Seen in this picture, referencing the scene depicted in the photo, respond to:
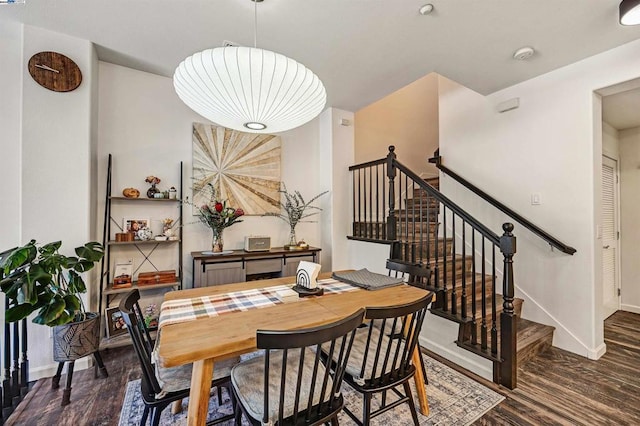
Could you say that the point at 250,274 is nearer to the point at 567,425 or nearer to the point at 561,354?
the point at 567,425

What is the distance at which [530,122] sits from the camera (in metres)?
3.06

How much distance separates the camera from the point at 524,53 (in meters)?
2.55

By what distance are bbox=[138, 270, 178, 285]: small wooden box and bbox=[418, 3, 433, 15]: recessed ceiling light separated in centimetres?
319

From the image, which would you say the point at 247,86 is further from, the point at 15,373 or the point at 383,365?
the point at 15,373

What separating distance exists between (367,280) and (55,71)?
3087 mm

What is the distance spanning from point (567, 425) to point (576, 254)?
161 centimetres

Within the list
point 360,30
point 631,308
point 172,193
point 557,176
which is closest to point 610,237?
point 631,308

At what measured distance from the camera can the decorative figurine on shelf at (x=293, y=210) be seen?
3656mm

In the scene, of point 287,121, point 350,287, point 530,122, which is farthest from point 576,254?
point 287,121

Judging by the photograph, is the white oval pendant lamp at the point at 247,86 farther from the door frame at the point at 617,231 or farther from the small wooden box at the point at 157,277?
the door frame at the point at 617,231

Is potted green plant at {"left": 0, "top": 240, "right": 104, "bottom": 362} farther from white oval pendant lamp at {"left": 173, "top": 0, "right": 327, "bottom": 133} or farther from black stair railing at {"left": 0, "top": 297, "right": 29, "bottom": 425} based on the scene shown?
white oval pendant lamp at {"left": 173, "top": 0, "right": 327, "bottom": 133}

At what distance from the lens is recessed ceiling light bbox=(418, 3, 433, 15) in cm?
203

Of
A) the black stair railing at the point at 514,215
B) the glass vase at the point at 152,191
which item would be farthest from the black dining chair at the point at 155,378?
the black stair railing at the point at 514,215

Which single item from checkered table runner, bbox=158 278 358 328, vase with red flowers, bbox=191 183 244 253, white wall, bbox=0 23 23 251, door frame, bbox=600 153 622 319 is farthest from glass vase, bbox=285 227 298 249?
door frame, bbox=600 153 622 319
